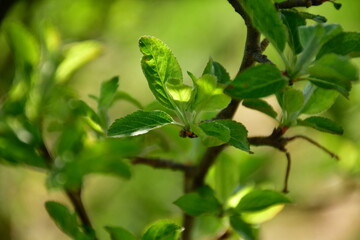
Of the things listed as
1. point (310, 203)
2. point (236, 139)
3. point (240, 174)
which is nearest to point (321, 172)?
point (310, 203)

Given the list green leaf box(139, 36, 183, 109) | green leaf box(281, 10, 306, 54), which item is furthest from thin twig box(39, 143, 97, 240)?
green leaf box(281, 10, 306, 54)

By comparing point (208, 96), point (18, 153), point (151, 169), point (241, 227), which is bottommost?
point (151, 169)

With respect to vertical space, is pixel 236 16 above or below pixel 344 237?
above

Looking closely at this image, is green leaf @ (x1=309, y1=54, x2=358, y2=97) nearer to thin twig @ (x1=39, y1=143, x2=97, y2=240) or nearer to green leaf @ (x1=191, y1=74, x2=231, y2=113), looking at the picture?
green leaf @ (x1=191, y1=74, x2=231, y2=113)

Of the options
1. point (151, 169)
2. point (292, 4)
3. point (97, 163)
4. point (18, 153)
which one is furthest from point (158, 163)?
point (151, 169)

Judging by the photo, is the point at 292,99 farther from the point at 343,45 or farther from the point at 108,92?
the point at 108,92

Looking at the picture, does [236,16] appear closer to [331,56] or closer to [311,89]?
[311,89]
